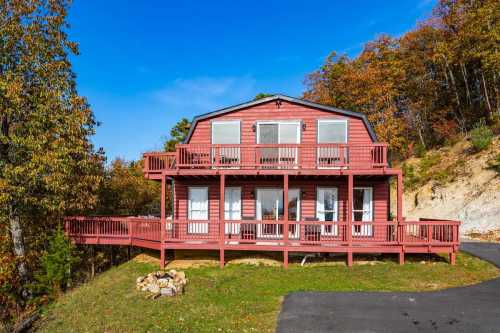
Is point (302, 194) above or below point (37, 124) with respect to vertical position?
below

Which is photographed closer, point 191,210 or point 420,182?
point 191,210

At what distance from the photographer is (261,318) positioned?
8.16 metres

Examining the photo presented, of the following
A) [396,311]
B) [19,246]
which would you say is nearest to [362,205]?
[396,311]

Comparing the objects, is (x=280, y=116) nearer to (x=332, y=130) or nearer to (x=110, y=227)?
(x=332, y=130)

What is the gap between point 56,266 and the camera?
12758mm

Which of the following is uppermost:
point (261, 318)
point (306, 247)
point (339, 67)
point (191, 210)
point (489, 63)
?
point (339, 67)

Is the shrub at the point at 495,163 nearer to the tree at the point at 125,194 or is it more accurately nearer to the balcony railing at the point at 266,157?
the balcony railing at the point at 266,157

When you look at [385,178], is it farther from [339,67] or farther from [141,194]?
[339,67]

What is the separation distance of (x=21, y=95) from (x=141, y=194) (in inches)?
400

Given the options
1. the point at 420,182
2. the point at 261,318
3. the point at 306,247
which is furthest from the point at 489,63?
the point at 261,318

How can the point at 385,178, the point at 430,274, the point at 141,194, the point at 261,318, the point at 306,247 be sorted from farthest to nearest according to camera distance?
the point at 141,194, the point at 385,178, the point at 306,247, the point at 430,274, the point at 261,318

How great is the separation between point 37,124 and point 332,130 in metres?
13.7

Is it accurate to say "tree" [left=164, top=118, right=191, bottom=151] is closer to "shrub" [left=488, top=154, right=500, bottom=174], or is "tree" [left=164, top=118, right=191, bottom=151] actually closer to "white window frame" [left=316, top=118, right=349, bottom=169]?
"white window frame" [left=316, top=118, right=349, bottom=169]

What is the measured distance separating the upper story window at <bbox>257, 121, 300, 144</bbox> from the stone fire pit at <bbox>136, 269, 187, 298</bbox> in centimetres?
788
